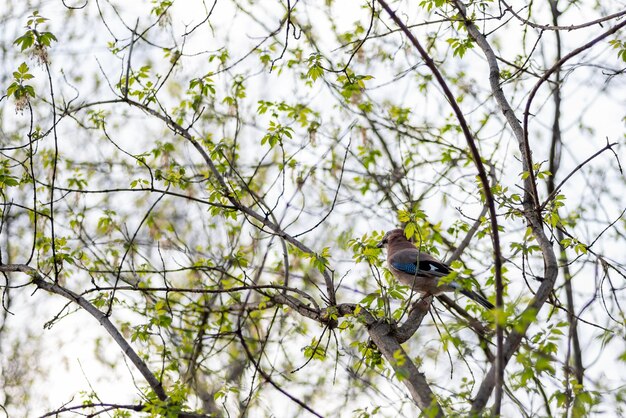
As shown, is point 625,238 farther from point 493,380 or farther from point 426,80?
point 493,380

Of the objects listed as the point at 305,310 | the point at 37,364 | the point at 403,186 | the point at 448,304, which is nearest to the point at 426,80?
the point at 403,186

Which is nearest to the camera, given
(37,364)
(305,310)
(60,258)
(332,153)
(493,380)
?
(493,380)

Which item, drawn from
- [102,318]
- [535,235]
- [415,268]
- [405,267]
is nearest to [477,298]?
[415,268]

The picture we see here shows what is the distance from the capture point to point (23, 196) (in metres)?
13.5

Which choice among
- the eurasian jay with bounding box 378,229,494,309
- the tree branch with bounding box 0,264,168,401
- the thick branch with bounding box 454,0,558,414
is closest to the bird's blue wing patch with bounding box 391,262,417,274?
the eurasian jay with bounding box 378,229,494,309

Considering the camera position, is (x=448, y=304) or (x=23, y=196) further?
(x=23, y=196)

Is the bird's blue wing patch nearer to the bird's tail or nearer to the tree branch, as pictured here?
the bird's tail

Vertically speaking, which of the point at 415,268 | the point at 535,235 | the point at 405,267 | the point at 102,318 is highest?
the point at 405,267

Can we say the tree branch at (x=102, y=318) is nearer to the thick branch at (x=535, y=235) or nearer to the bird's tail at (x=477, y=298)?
the bird's tail at (x=477, y=298)

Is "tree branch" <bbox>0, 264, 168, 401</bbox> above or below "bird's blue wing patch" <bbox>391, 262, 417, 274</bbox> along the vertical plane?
below

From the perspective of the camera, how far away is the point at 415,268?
297 inches

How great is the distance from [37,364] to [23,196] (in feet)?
10.7

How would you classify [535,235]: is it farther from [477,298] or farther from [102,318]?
[102,318]

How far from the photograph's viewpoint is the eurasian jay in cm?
668
